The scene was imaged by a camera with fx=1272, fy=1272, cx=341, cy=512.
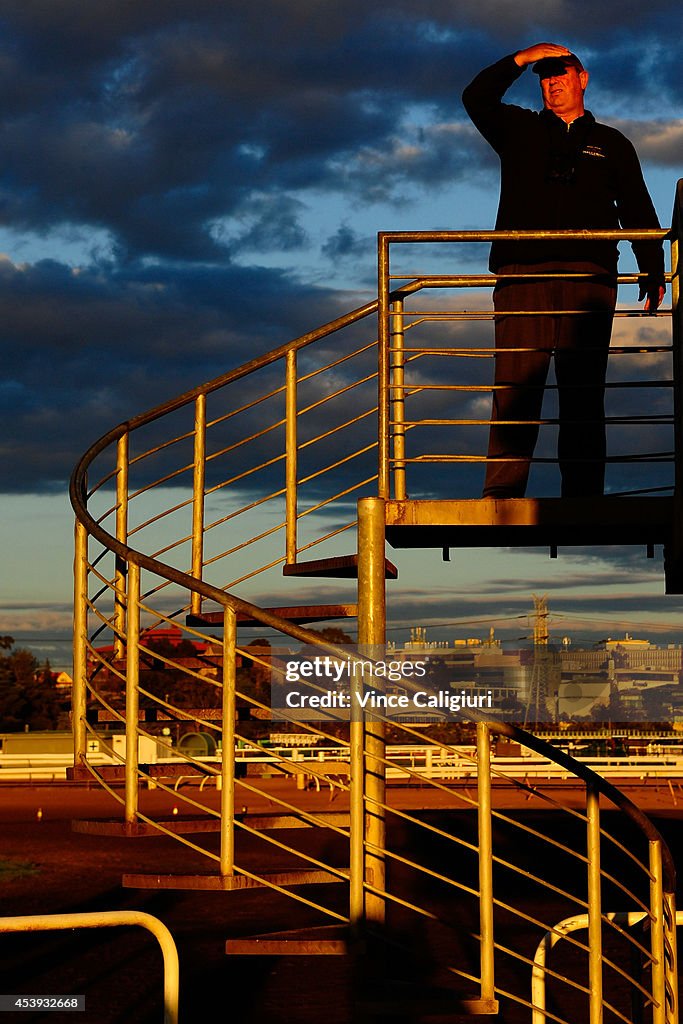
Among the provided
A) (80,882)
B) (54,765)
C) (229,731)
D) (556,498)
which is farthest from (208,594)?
(54,765)

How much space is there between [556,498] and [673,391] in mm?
899

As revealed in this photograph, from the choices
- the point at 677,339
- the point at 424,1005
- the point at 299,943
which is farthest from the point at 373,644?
the point at 677,339

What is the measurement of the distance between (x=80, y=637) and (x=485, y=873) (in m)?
3.04

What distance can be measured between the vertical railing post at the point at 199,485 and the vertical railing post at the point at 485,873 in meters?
2.67

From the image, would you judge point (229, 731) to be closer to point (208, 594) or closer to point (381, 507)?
point (208, 594)

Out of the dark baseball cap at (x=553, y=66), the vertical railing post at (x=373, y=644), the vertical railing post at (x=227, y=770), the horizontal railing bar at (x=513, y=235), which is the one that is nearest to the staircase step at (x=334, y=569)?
the vertical railing post at (x=373, y=644)

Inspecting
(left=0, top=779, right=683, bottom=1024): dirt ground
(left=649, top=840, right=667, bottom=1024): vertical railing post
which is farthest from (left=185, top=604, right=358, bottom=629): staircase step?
(left=649, top=840, right=667, bottom=1024): vertical railing post

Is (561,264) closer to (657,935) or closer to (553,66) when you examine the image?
(553,66)

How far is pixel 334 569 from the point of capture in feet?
23.3

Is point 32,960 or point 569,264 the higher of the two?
point 569,264

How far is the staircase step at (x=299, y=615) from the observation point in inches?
269

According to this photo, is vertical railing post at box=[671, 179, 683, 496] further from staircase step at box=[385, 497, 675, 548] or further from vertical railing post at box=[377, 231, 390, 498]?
vertical railing post at box=[377, 231, 390, 498]

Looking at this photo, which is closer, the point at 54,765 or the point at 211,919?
the point at 211,919

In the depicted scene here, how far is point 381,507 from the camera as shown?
6992 millimetres
